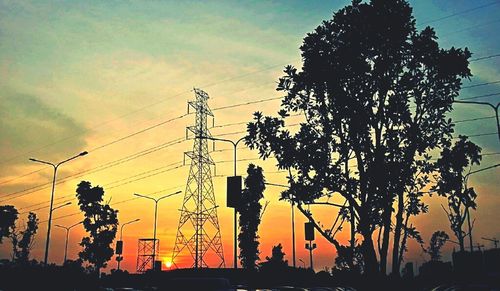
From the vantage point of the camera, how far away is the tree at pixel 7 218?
345 ft

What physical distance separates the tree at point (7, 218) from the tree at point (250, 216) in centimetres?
5869

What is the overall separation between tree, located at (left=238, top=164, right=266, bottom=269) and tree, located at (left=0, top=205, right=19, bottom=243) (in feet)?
193

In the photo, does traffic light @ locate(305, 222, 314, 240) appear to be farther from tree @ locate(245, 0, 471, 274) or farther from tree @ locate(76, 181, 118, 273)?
tree @ locate(76, 181, 118, 273)

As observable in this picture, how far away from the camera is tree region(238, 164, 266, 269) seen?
255ft

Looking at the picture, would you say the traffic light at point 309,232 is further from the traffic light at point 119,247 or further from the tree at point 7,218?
the tree at point 7,218

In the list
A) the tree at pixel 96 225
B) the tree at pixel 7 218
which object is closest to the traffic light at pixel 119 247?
the tree at pixel 96 225

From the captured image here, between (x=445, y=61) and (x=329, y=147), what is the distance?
5392 millimetres

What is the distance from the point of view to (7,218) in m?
106

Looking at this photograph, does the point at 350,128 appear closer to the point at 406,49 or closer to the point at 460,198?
the point at 406,49

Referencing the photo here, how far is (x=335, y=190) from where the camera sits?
17875 millimetres

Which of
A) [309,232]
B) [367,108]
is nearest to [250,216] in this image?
[309,232]

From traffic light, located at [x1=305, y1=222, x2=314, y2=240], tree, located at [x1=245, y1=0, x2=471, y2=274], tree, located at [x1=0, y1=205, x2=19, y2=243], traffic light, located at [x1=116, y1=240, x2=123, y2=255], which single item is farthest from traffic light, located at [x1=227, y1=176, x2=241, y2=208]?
tree, located at [x1=0, y1=205, x2=19, y2=243]

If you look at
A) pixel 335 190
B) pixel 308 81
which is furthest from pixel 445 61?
pixel 335 190

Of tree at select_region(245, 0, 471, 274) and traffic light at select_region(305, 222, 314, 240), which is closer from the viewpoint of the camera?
tree at select_region(245, 0, 471, 274)
